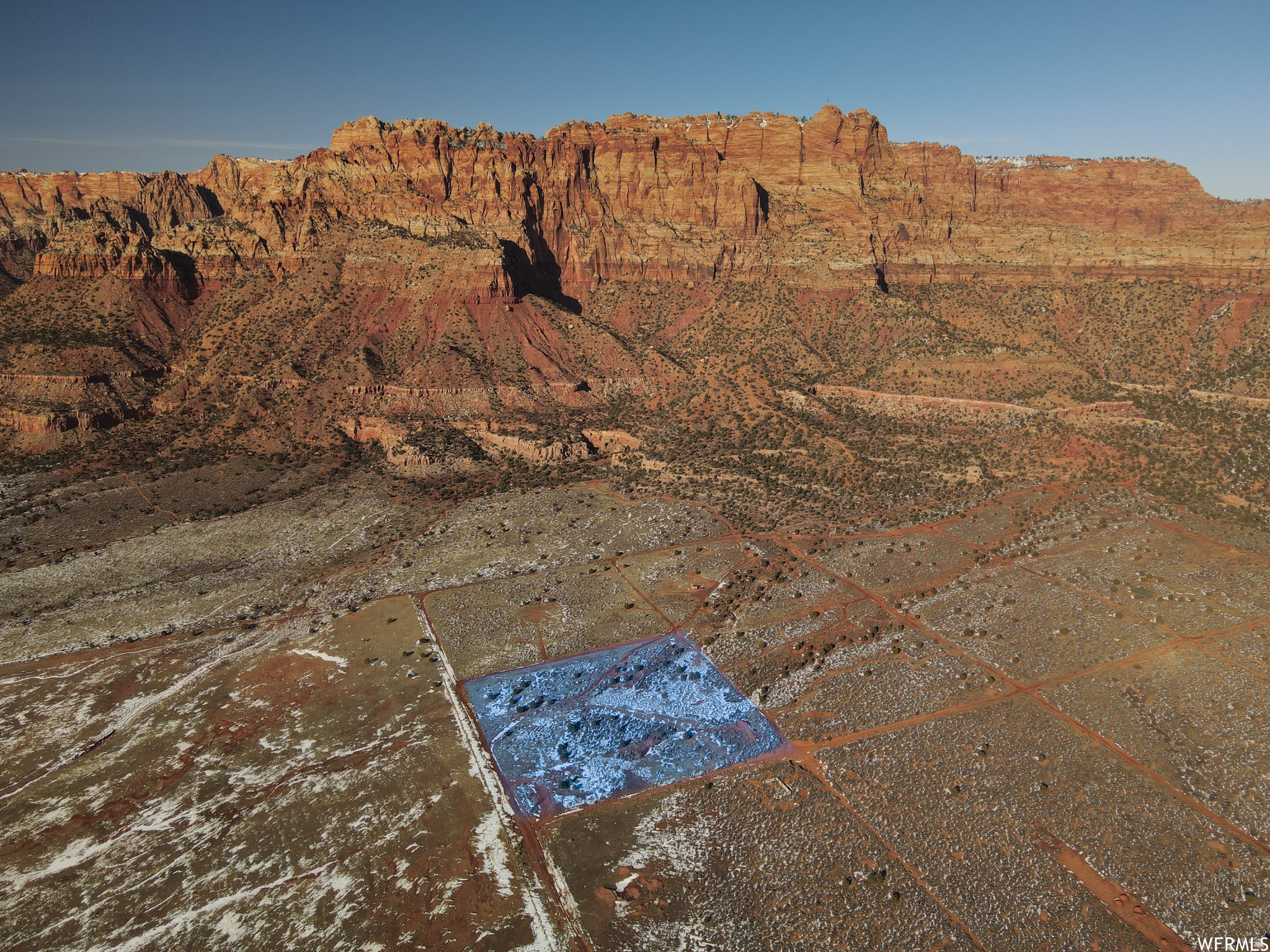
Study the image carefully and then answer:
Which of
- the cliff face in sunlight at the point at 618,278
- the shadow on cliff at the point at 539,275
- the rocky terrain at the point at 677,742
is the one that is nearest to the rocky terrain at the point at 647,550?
the rocky terrain at the point at 677,742

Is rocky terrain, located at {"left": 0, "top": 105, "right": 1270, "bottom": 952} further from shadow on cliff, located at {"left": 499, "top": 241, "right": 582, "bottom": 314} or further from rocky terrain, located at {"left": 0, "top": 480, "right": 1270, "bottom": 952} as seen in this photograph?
shadow on cliff, located at {"left": 499, "top": 241, "right": 582, "bottom": 314}

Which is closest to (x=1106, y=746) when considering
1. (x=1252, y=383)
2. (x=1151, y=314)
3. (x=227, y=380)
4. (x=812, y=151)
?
(x=1252, y=383)

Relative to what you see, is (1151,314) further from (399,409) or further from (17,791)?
(17,791)
